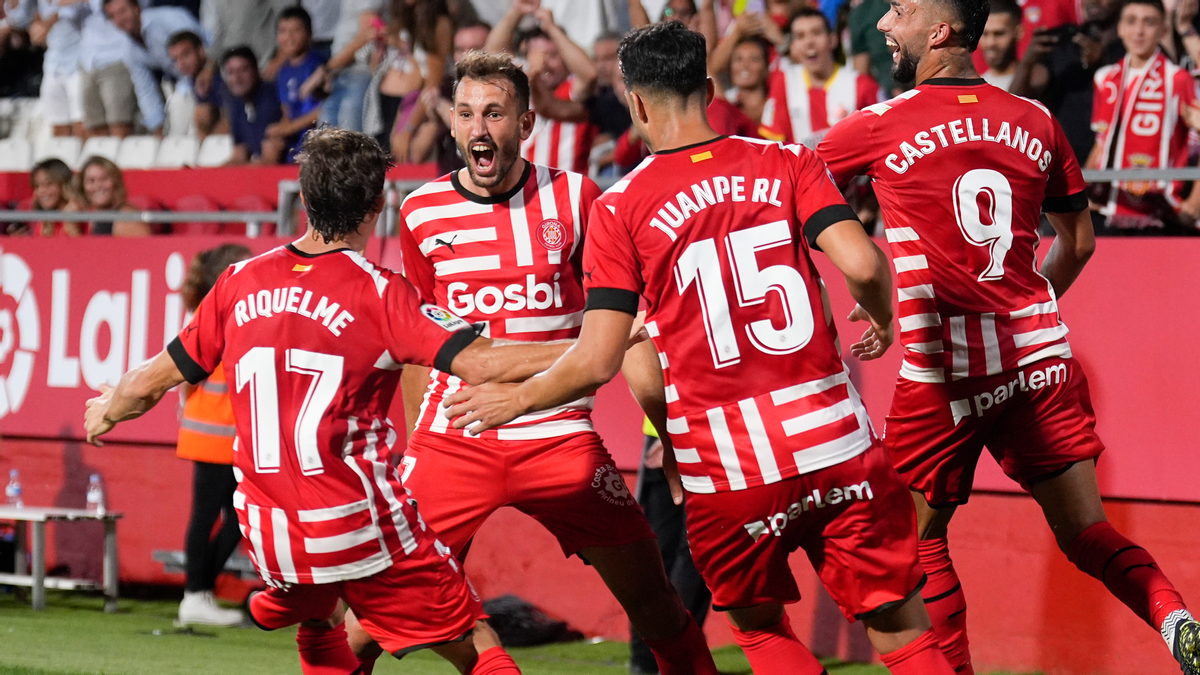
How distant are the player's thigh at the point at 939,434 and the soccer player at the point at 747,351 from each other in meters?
A: 0.77

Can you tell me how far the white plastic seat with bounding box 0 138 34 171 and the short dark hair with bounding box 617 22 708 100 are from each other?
36.5 feet

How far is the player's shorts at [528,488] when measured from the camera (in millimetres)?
4602

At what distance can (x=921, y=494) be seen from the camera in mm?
4492

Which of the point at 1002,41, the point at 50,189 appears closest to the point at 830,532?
the point at 1002,41

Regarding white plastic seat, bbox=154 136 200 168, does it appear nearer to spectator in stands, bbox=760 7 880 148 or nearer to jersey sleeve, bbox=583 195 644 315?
spectator in stands, bbox=760 7 880 148

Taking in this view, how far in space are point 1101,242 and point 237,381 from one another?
13.5ft

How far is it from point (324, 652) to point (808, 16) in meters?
5.47

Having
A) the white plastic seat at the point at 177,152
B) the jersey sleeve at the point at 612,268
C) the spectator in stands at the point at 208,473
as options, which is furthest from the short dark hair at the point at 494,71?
the white plastic seat at the point at 177,152

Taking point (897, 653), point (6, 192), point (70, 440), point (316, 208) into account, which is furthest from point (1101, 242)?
point (6, 192)

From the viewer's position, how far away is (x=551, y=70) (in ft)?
31.6

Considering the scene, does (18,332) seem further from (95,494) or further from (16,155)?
(16,155)

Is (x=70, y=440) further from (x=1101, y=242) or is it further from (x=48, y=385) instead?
(x=1101, y=242)

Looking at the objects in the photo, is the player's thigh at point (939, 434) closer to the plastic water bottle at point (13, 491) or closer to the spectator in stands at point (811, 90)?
the spectator in stands at point (811, 90)

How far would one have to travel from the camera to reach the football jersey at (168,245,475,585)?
12.5 ft
